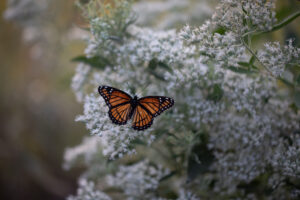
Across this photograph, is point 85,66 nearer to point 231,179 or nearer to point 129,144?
point 129,144

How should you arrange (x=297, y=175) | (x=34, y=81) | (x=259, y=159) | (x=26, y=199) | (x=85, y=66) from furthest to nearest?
(x=34, y=81) → (x=26, y=199) → (x=85, y=66) → (x=259, y=159) → (x=297, y=175)

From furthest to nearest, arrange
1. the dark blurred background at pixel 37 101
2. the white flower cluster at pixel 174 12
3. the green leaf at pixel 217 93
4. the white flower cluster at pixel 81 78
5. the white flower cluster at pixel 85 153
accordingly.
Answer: the dark blurred background at pixel 37 101
the white flower cluster at pixel 174 12
the white flower cluster at pixel 85 153
the white flower cluster at pixel 81 78
the green leaf at pixel 217 93

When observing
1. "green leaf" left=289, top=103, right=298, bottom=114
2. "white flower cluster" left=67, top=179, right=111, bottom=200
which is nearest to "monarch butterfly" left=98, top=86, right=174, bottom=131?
"white flower cluster" left=67, top=179, right=111, bottom=200

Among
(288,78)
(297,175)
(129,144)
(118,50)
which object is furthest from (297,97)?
(118,50)

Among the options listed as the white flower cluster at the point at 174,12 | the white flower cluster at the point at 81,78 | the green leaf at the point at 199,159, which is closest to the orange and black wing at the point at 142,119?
the green leaf at the point at 199,159

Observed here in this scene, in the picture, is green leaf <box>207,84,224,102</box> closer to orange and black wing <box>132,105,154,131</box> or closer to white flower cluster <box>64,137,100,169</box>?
orange and black wing <box>132,105,154,131</box>

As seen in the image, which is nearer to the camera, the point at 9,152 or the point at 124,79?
the point at 124,79

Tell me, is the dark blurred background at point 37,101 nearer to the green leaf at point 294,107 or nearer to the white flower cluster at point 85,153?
the white flower cluster at point 85,153
